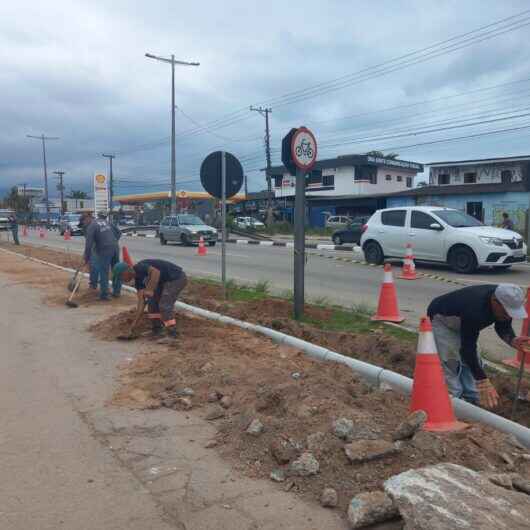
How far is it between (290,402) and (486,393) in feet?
4.81

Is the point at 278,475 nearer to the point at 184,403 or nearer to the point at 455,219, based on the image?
the point at 184,403

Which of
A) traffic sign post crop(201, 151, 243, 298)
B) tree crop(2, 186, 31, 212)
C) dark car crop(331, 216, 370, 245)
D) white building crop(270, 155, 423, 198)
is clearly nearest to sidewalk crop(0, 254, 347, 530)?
traffic sign post crop(201, 151, 243, 298)

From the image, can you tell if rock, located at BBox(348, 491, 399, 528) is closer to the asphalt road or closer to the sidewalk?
the sidewalk

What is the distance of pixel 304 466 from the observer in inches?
137

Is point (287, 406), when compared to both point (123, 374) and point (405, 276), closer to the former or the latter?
point (123, 374)

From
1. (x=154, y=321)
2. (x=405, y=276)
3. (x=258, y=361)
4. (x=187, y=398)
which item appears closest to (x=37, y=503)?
(x=187, y=398)

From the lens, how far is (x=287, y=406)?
14.5 ft

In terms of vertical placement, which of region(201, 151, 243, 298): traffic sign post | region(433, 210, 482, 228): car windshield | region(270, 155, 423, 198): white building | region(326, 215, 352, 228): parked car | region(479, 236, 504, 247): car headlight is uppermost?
region(270, 155, 423, 198): white building

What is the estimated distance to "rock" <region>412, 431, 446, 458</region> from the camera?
3.57 metres

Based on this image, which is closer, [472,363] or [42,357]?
[472,363]

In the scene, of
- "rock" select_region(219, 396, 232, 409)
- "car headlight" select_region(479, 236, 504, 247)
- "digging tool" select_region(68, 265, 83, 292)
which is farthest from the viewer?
"car headlight" select_region(479, 236, 504, 247)

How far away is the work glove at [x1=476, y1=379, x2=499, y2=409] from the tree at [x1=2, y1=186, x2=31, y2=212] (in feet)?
338

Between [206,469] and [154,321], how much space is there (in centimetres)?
387

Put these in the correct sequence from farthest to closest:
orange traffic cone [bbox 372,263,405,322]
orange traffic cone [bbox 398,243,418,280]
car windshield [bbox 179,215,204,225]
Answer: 1. car windshield [bbox 179,215,204,225]
2. orange traffic cone [bbox 398,243,418,280]
3. orange traffic cone [bbox 372,263,405,322]
